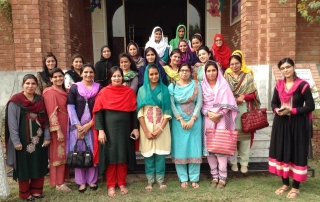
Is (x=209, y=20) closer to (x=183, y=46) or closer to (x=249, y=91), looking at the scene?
(x=183, y=46)

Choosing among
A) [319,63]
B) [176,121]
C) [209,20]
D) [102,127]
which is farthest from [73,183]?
[209,20]

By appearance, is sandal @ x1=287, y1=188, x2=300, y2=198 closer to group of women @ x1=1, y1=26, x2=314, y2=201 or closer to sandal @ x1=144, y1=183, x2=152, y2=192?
group of women @ x1=1, y1=26, x2=314, y2=201

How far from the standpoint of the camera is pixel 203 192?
3.38 metres

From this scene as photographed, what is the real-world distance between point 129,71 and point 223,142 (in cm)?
150

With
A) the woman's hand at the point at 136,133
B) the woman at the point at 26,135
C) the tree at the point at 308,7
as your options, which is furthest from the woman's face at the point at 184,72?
the tree at the point at 308,7

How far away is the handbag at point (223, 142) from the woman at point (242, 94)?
321 mm

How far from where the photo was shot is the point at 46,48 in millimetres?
5172

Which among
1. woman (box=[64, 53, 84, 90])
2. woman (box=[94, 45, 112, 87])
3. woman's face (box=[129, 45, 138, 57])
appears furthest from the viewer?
woman (box=[94, 45, 112, 87])

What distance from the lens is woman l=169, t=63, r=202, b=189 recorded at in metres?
3.43

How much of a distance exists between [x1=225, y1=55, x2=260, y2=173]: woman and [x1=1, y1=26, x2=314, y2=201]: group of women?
0.04 feet

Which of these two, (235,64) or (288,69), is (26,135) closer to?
(235,64)

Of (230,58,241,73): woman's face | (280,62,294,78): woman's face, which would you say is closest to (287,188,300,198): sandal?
(280,62,294,78): woman's face

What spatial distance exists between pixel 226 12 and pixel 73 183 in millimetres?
6024

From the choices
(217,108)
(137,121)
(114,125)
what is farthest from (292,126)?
(114,125)
